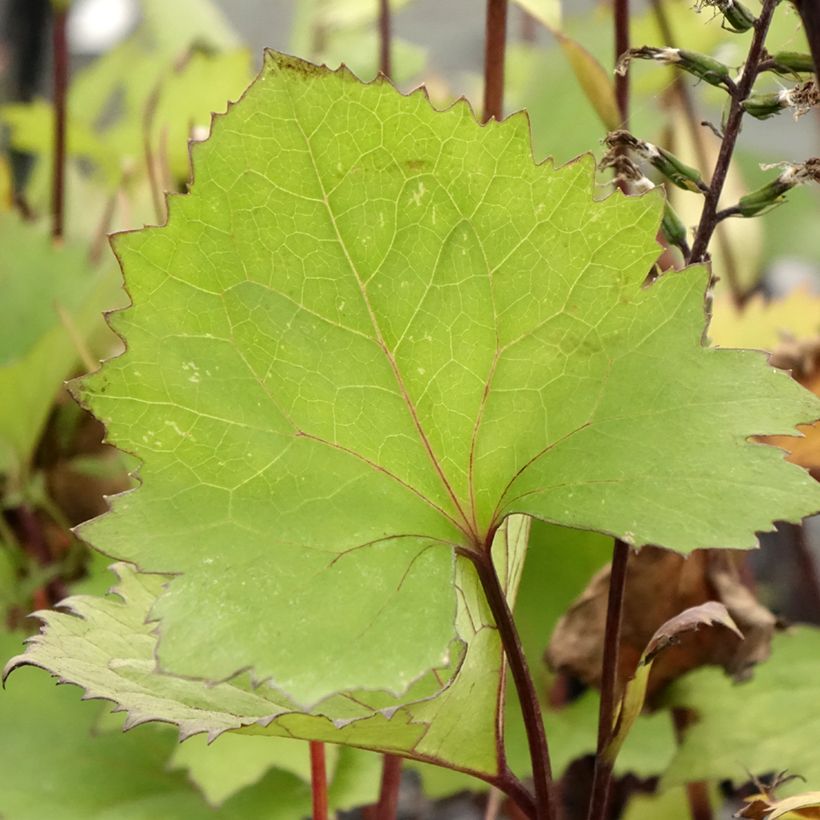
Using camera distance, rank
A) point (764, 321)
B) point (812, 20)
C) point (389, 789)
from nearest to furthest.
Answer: point (812, 20)
point (389, 789)
point (764, 321)

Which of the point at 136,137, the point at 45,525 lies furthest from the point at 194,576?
the point at 136,137

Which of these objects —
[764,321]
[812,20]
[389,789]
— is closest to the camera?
[812,20]

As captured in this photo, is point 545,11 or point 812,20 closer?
point 812,20

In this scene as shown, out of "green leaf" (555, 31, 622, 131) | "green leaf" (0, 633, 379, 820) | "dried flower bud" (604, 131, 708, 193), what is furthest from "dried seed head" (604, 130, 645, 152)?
"green leaf" (0, 633, 379, 820)

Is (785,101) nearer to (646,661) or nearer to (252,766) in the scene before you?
(646,661)

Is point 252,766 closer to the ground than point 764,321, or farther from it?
closer to the ground

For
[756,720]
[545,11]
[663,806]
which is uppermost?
[545,11]

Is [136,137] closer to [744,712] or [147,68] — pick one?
[147,68]

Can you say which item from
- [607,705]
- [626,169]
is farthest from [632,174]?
[607,705]
